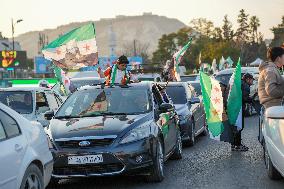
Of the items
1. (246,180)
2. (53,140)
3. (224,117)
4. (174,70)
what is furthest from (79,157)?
(174,70)

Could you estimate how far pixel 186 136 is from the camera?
1370 cm

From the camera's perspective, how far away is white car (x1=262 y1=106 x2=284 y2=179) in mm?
7285

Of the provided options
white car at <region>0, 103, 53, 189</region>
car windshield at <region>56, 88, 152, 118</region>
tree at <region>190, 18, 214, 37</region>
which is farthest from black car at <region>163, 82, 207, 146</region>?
tree at <region>190, 18, 214, 37</region>

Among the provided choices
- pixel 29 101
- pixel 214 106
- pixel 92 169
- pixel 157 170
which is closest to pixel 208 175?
pixel 157 170

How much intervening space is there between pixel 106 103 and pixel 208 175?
193 cm

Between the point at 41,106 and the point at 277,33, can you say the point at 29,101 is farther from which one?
the point at 277,33

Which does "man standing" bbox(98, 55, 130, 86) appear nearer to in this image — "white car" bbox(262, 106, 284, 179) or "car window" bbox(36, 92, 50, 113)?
"car window" bbox(36, 92, 50, 113)

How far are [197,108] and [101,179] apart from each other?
6.28m

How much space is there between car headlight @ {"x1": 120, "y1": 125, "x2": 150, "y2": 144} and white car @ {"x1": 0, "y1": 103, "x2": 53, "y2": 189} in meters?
1.73

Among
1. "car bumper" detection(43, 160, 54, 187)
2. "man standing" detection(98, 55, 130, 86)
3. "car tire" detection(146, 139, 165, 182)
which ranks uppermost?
"man standing" detection(98, 55, 130, 86)

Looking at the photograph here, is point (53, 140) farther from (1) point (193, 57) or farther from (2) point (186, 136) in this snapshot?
(1) point (193, 57)

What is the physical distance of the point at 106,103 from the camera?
10.1 meters

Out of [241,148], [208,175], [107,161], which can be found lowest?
[241,148]

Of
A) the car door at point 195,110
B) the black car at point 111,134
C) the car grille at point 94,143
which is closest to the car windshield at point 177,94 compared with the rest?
the car door at point 195,110
